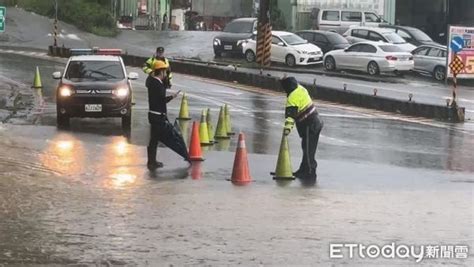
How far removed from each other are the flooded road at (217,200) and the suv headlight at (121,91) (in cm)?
79

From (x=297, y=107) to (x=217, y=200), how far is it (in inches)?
103

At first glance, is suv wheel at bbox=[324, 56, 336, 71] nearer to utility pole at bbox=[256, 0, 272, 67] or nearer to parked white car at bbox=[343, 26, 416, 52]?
utility pole at bbox=[256, 0, 272, 67]

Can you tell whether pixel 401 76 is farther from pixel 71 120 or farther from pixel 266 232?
pixel 266 232

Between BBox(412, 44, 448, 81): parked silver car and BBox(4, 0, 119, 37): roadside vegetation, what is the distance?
2347 cm

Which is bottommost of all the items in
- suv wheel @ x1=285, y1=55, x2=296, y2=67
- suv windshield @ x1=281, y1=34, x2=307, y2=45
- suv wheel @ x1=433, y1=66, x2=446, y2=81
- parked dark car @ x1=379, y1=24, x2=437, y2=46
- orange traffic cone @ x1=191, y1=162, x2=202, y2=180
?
orange traffic cone @ x1=191, y1=162, x2=202, y2=180

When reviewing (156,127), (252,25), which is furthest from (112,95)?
(252,25)

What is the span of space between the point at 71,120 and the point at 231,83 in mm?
11812

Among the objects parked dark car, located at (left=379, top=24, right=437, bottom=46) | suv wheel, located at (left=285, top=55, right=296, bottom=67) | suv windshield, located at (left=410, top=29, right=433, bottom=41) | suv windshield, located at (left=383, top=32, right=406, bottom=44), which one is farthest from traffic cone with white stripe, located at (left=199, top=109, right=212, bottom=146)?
suv windshield, located at (left=410, top=29, right=433, bottom=41)

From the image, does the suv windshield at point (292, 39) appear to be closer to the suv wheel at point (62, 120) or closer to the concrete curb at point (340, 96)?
the concrete curb at point (340, 96)

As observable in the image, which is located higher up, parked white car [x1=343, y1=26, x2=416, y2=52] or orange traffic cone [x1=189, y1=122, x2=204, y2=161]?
parked white car [x1=343, y1=26, x2=416, y2=52]

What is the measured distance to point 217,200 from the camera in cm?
1002

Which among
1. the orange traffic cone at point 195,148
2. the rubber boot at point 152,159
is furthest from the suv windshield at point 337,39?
the rubber boot at point 152,159

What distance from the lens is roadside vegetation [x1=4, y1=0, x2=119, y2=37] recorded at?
52.9m

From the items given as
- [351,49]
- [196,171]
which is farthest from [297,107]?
[351,49]
